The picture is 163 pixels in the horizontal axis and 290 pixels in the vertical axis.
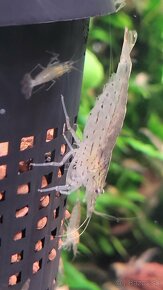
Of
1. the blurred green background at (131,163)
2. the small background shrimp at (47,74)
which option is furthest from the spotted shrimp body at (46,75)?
the blurred green background at (131,163)

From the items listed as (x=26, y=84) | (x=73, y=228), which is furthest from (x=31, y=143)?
(x=73, y=228)

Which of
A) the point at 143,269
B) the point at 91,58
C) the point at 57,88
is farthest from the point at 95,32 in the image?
the point at 57,88

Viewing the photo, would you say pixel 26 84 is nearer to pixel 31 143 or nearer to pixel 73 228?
pixel 31 143

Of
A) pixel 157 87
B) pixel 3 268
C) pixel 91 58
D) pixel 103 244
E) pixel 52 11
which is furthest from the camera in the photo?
pixel 103 244

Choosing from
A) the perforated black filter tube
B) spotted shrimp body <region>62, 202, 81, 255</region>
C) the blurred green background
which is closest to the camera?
the perforated black filter tube

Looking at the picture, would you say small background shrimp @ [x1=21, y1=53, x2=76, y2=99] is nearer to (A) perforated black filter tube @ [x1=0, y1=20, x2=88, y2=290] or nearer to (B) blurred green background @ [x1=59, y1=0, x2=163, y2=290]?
(A) perforated black filter tube @ [x1=0, y1=20, x2=88, y2=290]

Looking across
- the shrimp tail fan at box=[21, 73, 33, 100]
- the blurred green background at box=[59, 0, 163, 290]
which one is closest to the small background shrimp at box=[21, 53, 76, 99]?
the shrimp tail fan at box=[21, 73, 33, 100]

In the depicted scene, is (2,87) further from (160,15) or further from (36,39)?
(160,15)
